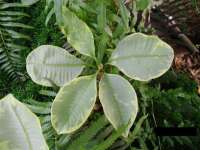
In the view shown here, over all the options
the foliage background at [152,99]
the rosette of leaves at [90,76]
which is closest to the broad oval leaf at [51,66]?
the rosette of leaves at [90,76]

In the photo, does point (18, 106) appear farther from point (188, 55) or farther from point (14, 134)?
point (188, 55)

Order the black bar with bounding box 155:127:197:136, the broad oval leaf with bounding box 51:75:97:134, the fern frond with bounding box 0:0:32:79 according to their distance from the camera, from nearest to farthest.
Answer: the broad oval leaf with bounding box 51:75:97:134, the black bar with bounding box 155:127:197:136, the fern frond with bounding box 0:0:32:79

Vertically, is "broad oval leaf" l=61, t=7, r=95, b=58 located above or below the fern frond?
above

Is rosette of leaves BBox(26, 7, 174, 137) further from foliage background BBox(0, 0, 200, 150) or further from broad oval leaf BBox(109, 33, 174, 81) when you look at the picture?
foliage background BBox(0, 0, 200, 150)

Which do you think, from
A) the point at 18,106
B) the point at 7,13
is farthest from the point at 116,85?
the point at 7,13

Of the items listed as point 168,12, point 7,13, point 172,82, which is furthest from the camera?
point 168,12

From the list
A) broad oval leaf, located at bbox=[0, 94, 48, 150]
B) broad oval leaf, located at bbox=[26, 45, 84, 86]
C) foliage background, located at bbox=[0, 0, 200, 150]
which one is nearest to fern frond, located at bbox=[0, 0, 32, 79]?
foliage background, located at bbox=[0, 0, 200, 150]

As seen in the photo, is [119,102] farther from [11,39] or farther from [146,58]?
[11,39]
